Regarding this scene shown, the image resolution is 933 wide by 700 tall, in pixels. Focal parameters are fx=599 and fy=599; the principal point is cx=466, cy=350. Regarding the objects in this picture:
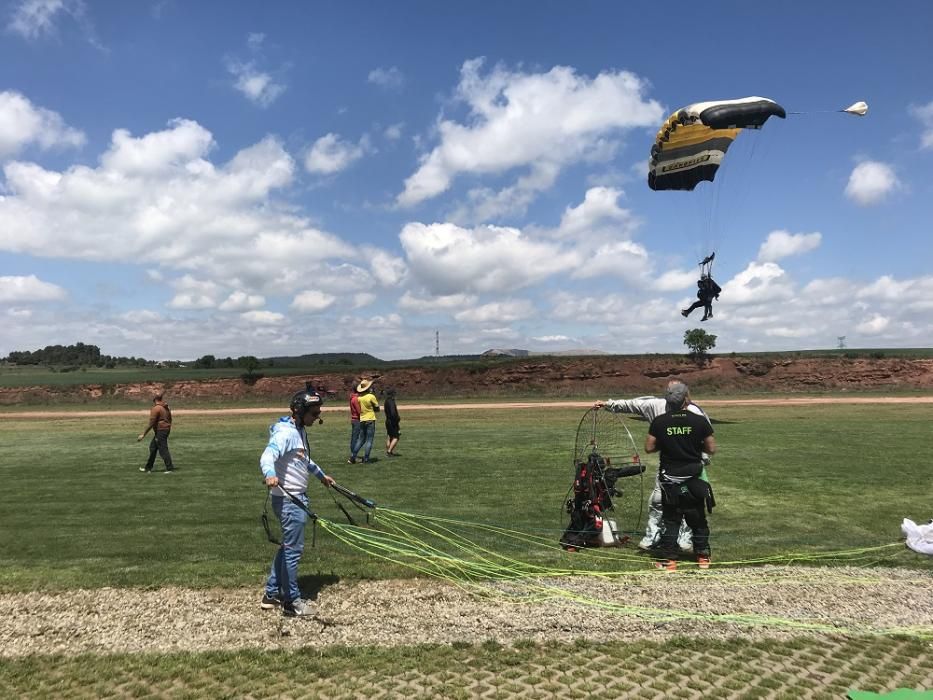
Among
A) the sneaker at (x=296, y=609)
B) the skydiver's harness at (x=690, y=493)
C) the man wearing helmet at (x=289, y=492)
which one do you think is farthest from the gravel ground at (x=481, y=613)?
the skydiver's harness at (x=690, y=493)

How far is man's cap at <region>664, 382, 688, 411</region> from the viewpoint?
24.6 feet

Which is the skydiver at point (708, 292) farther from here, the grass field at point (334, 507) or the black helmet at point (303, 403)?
the black helmet at point (303, 403)

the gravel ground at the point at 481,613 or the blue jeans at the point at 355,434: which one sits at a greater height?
the blue jeans at the point at 355,434

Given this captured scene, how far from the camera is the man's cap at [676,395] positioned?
7508 millimetres

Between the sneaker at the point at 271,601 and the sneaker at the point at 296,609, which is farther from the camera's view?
the sneaker at the point at 271,601

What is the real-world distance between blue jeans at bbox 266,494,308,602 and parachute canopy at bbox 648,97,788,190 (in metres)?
14.2

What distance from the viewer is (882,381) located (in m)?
54.3

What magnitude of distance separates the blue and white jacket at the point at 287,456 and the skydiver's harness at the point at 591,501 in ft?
12.7

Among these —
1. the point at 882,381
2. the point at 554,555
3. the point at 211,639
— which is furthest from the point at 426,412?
the point at 882,381

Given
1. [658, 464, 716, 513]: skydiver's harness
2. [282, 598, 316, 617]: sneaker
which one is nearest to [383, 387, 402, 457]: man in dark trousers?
[658, 464, 716, 513]: skydiver's harness

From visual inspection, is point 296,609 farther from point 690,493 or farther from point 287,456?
point 690,493

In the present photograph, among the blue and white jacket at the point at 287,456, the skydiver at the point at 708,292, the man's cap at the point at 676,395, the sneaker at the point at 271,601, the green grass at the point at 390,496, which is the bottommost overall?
the green grass at the point at 390,496

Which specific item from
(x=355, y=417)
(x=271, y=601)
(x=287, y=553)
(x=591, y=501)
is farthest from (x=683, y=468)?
(x=355, y=417)

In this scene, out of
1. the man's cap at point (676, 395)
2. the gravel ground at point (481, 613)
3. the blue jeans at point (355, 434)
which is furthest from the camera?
the blue jeans at point (355, 434)
